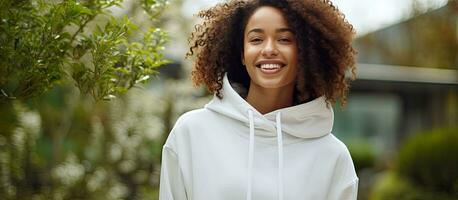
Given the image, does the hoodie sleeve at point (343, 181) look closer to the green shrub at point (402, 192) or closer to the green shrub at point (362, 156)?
the green shrub at point (402, 192)

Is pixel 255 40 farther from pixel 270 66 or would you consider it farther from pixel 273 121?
pixel 273 121

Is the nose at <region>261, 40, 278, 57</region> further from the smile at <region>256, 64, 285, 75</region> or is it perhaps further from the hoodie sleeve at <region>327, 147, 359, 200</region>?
the hoodie sleeve at <region>327, 147, 359, 200</region>

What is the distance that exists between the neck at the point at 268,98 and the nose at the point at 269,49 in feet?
0.60

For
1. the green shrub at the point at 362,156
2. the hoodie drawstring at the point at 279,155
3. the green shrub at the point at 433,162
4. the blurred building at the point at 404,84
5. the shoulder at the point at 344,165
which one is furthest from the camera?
the green shrub at the point at 362,156

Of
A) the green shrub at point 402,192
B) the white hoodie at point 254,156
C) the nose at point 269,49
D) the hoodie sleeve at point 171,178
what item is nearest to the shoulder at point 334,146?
the white hoodie at point 254,156

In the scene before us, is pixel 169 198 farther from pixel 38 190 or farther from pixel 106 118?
pixel 106 118

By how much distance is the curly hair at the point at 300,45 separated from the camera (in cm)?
267

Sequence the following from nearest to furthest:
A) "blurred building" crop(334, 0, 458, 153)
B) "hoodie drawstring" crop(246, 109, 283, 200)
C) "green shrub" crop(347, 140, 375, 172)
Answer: "hoodie drawstring" crop(246, 109, 283, 200), "blurred building" crop(334, 0, 458, 153), "green shrub" crop(347, 140, 375, 172)

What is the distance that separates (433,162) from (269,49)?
19.7ft

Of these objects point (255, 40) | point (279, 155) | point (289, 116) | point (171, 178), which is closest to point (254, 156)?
point (279, 155)

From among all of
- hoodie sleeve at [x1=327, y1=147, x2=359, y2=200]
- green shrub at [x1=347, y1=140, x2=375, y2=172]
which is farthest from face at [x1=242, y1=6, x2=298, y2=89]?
green shrub at [x1=347, y1=140, x2=375, y2=172]

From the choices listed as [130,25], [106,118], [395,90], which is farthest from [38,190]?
[395,90]

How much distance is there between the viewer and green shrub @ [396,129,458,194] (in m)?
8.02

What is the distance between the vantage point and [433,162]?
8.12 meters
